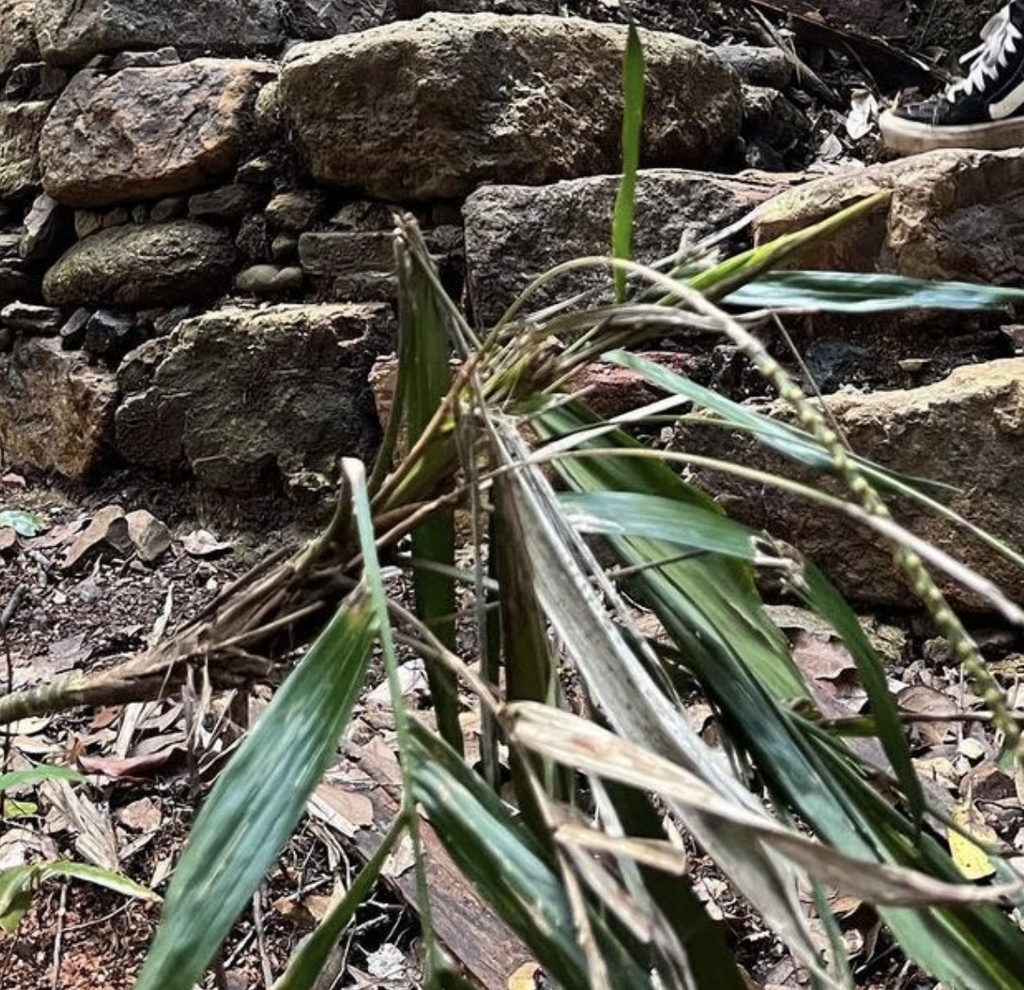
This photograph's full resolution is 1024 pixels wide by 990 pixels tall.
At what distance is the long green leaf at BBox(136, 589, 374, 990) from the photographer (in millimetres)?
412

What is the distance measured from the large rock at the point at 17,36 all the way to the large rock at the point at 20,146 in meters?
0.09

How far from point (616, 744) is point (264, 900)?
77 cm

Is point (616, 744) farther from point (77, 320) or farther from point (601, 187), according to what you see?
point (77, 320)

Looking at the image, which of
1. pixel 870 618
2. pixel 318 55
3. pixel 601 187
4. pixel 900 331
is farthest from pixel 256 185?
pixel 870 618

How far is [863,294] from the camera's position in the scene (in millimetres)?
625

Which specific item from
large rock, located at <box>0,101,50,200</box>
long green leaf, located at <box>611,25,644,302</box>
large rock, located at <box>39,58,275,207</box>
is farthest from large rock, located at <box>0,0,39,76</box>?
long green leaf, located at <box>611,25,644,302</box>

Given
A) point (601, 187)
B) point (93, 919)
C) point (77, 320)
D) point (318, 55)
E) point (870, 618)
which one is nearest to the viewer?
point (93, 919)

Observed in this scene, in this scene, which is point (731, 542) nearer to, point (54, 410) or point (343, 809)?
point (343, 809)

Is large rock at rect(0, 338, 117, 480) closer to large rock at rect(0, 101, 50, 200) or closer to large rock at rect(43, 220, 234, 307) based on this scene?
large rock at rect(43, 220, 234, 307)

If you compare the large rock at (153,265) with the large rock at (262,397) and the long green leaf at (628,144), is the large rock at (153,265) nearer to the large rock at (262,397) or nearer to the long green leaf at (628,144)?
the large rock at (262,397)

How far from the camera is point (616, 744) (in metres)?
0.37

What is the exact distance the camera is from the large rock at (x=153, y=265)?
180cm

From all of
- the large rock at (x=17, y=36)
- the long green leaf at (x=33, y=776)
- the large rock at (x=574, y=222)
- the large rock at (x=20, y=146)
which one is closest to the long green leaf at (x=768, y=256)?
the long green leaf at (x=33, y=776)

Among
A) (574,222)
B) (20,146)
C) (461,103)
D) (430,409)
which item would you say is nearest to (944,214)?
(574,222)
